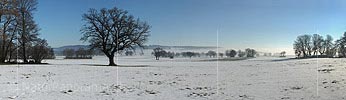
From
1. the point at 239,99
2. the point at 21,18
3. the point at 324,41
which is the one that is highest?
the point at 21,18

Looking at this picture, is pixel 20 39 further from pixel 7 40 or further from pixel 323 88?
pixel 323 88

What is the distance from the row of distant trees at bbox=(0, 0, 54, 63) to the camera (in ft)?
90.4

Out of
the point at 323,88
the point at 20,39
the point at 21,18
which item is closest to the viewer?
the point at 323,88

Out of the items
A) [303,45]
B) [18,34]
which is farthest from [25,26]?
[303,45]

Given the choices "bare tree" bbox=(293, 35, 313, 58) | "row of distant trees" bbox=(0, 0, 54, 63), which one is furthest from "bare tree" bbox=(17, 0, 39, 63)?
"bare tree" bbox=(293, 35, 313, 58)

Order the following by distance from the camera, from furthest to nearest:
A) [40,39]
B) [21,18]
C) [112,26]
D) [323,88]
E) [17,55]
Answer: [112,26] → [17,55] → [21,18] → [40,39] → [323,88]

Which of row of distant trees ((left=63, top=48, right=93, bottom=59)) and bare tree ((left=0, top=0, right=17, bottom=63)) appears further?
bare tree ((left=0, top=0, right=17, bottom=63))

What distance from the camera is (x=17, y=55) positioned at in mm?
33812

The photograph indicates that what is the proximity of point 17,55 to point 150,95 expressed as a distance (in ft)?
90.1

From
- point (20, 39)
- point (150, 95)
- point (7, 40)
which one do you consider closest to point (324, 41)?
point (150, 95)

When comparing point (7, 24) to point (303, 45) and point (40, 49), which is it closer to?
point (40, 49)

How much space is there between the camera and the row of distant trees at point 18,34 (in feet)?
90.4

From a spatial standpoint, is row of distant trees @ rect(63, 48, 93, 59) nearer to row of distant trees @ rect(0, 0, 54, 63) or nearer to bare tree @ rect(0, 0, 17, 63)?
row of distant trees @ rect(0, 0, 54, 63)

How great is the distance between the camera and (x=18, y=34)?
99.7 ft
